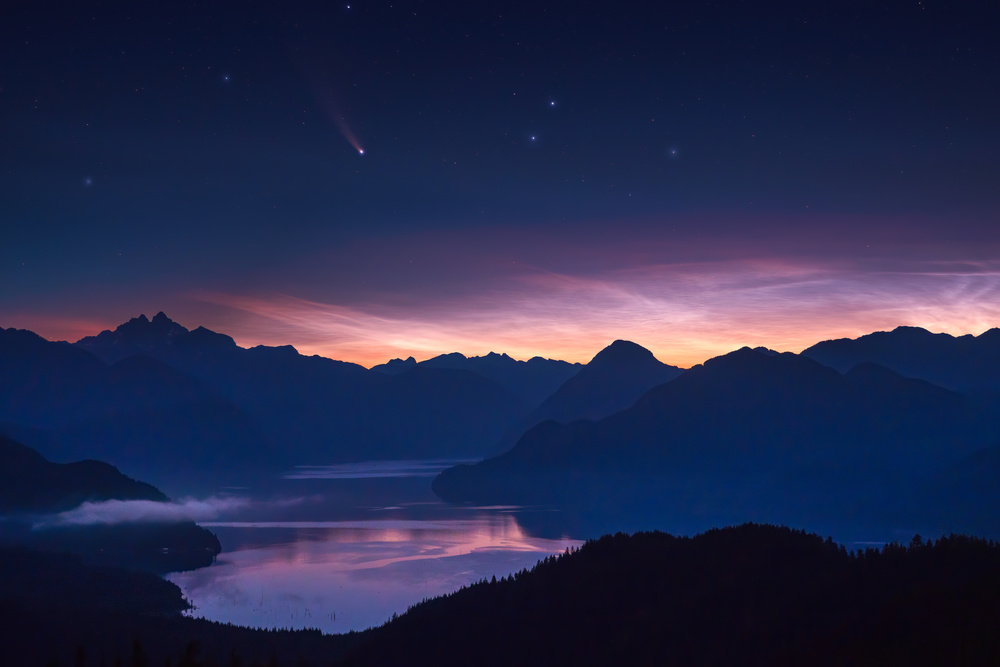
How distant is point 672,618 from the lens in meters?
92.9

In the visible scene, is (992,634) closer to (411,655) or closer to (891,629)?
(891,629)

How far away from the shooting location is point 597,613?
4146 inches

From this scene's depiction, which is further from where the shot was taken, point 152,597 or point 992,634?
point 152,597

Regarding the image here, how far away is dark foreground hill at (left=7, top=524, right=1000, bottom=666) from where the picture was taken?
227 ft

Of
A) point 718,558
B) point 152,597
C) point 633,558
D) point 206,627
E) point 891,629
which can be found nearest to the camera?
point 891,629

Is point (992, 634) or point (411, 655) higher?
point (992, 634)

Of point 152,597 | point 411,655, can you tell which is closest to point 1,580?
point 152,597

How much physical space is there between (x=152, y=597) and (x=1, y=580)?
123ft

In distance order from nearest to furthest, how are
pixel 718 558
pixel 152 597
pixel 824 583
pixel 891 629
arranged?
pixel 891 629 < pixel 824 583 < pixel 718 558 < pixel 152 597

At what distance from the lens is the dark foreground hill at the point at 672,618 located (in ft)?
227

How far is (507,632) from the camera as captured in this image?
358 feet

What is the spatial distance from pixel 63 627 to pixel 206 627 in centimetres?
2306

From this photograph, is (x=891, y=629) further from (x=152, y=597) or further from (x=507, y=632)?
(x=152, y=597)

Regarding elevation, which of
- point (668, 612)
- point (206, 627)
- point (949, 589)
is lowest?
point (206, 627)
